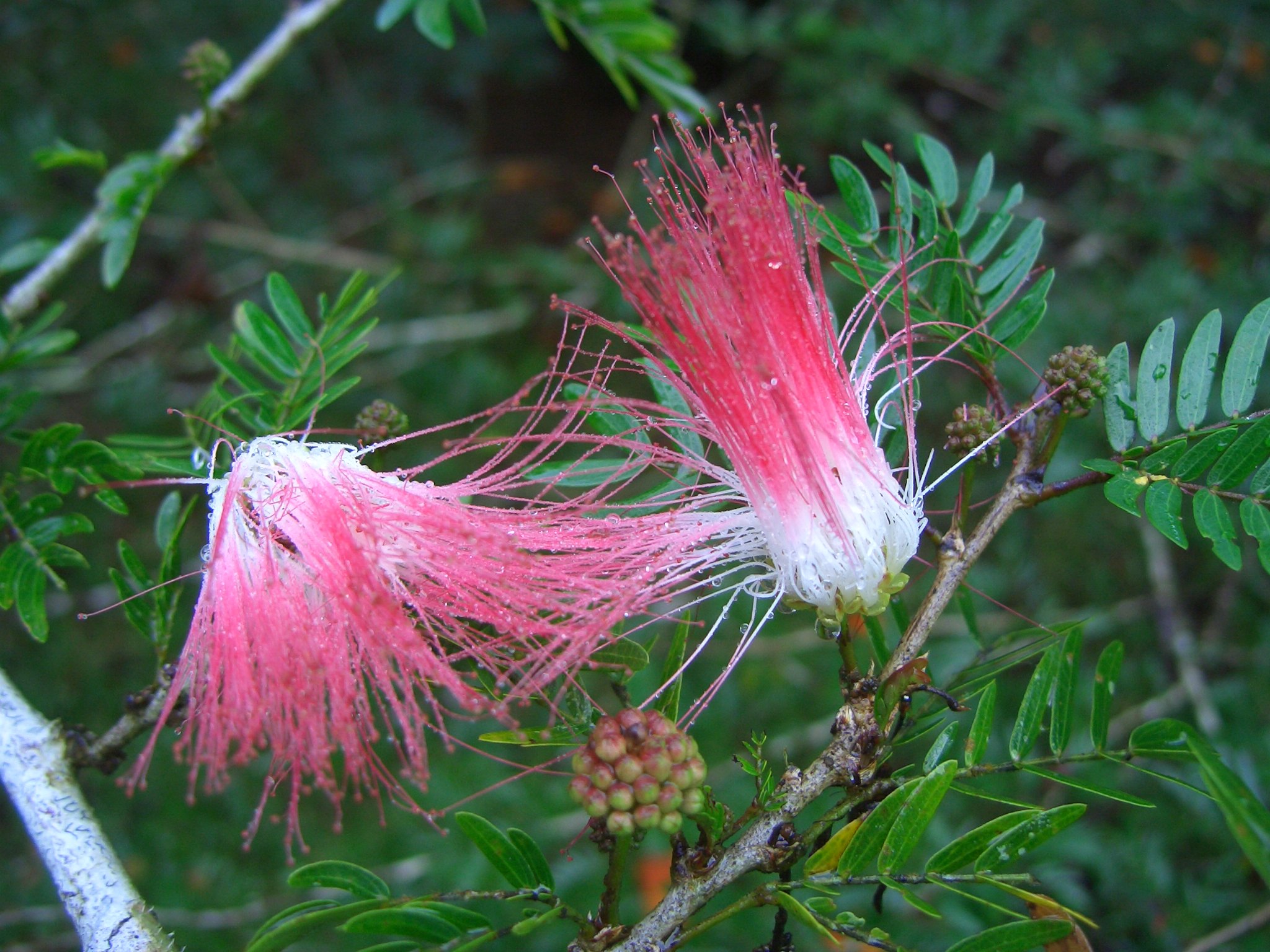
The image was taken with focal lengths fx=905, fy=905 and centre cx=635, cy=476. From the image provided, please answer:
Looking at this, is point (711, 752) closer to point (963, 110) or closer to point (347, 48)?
point (963, 110)

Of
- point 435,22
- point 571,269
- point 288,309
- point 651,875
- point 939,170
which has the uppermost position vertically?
point 435,22

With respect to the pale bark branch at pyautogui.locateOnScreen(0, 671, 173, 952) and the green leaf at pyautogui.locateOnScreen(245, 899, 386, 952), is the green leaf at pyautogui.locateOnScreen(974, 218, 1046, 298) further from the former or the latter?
the pale bark branch at pyautogui.locateOnScreen(0, 671, 173, 952)

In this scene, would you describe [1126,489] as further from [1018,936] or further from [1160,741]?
[1018,936]

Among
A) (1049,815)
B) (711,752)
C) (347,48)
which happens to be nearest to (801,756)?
(711,752)

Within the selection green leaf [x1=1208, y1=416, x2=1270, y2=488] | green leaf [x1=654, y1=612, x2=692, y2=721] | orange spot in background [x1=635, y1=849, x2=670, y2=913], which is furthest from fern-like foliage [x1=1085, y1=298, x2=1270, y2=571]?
orange spot in background [x1=635, y1=849, x2=670, y2=913]

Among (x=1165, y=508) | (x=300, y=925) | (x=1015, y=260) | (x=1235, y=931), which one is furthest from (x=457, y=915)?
(x=1235, y=931)

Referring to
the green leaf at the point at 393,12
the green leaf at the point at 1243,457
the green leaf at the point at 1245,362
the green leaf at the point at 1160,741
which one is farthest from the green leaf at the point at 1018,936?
the green leaf at the point at 393,12
